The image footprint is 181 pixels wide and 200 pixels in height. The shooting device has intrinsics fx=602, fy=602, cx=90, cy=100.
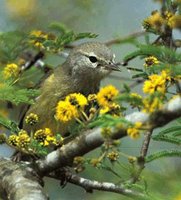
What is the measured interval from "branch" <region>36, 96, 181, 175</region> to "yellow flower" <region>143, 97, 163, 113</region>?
0.9 inches

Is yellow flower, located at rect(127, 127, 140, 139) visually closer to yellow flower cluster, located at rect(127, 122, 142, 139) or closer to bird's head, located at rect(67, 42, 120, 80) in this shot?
yellow flower cluster, located at rect(127, 122, 142, 139)

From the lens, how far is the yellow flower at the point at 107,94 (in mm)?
3264

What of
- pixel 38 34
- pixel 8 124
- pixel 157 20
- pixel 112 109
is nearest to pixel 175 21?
pixel 157 20

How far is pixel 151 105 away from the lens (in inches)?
117

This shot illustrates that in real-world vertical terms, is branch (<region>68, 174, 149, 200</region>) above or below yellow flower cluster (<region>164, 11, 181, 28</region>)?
below

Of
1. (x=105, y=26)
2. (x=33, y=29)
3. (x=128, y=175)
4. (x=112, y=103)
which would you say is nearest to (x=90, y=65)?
(x=33, y=29)

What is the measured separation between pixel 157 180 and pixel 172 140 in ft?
1.16

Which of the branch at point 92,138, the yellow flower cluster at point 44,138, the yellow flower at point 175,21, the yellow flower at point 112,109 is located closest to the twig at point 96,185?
the branch at point 92,138

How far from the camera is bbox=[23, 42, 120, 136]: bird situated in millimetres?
6402

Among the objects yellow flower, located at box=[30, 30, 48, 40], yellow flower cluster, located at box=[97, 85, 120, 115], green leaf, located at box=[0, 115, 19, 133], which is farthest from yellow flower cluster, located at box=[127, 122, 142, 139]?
yellow flower, located at box=[30, 30, 48, 40]

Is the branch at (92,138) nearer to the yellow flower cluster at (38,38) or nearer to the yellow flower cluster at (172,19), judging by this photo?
the yellow flower cluster at (172,19)

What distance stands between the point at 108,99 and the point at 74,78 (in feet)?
11.7

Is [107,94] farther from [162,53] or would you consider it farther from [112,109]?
[162,53]

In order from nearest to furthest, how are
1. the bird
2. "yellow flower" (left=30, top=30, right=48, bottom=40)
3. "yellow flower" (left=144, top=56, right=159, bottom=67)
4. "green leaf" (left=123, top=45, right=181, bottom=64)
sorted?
1. "green leaf" (left=123, top=45, right=181, bottom=64)
2. "yellow flower" (left=144, top=56, right=159, bottom=67)
3. "yellow flower" (left=30, top=30, right=48, bottom=40)
4. the bird
